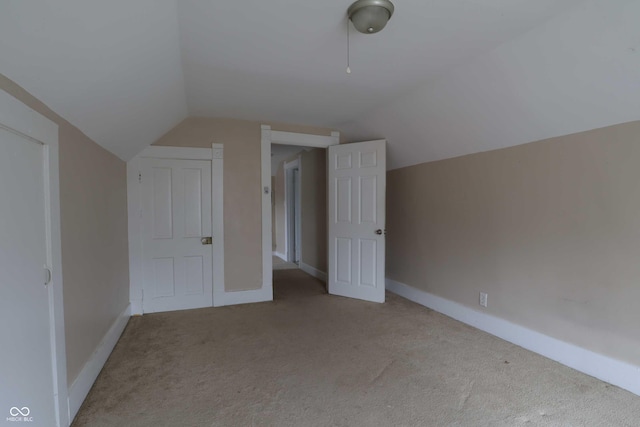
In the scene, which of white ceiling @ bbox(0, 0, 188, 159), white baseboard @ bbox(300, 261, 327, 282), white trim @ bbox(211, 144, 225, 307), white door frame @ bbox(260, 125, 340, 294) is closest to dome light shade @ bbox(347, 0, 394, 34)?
white ceiling @ bbox(0, 0, 188, 159)

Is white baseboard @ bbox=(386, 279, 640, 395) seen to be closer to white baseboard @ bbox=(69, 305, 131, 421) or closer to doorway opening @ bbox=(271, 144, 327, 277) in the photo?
doorway opening @ bbox=(271, 144, 327, 277)

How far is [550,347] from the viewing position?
2490 millimetres

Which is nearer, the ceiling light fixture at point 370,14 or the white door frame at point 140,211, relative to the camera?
the ceiling light fixture at point 370,14

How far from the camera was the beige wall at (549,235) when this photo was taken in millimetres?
2080

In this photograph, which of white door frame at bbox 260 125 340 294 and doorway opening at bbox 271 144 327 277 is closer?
white door frame at bbox 260 125 340 294

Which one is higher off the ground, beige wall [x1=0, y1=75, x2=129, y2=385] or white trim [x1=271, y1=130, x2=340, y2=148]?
white trim [x1=271, y1=130, x2=340, y2=148]

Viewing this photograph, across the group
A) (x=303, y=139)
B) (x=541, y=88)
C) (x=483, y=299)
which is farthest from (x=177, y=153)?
(x=483, y=299)

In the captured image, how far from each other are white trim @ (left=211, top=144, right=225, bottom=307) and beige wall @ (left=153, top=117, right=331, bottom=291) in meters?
0.05

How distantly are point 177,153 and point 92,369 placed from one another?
2261 mm

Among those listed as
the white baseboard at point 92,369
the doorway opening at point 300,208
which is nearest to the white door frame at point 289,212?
the doorway opening at point 300,208

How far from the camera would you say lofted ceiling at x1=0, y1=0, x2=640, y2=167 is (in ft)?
4.49

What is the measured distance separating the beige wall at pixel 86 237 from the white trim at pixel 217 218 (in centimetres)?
99

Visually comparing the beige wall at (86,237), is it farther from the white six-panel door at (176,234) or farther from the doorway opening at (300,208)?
the doorway opening at (300,208)

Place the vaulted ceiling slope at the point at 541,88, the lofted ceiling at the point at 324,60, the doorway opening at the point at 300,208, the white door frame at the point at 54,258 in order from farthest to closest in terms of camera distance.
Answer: the doorway opening at the point at 300,208, the vaulted ceiling slope at the point at 541,88, the white door frame at the point at 54,258, the lofted ceiling at the point at 324,60
